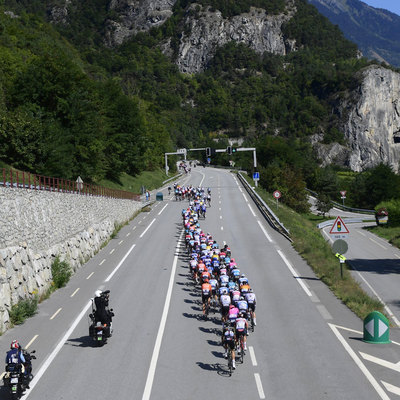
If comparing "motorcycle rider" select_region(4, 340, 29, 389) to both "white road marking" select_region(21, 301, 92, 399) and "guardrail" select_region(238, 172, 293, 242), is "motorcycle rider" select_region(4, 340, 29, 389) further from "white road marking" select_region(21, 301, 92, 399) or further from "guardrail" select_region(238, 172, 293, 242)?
"guardrail" select_region(238, 172, 293, 242)

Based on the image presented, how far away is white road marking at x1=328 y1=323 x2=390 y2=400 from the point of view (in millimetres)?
14914

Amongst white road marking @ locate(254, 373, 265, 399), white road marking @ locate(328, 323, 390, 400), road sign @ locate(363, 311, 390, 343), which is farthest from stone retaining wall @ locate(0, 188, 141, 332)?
road sign @ locate(363, 311, 390, 343)

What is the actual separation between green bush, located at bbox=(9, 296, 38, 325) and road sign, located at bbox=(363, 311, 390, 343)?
13320 mm

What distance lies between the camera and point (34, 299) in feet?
78.8

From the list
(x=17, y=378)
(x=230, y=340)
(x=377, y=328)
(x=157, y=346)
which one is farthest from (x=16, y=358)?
(x=377, y=328)

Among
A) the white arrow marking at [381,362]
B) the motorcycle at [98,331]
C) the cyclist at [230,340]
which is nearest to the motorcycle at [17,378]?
the motorcycle at [98,331]

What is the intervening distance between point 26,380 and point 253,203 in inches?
2079

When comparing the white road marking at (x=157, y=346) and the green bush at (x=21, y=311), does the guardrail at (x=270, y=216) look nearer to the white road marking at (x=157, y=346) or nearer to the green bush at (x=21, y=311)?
the white road marking at (x=157, y=346)

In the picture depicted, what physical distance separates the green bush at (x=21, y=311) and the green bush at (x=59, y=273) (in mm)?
4748

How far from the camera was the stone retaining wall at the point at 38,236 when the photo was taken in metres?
22.4

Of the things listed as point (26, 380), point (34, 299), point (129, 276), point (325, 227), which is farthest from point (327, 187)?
point (26, 380)

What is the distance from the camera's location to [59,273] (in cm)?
2862

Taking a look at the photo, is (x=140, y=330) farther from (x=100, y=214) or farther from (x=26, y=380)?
(x=100, y=214)

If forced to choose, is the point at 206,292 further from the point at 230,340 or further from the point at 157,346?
the point at 230,340
